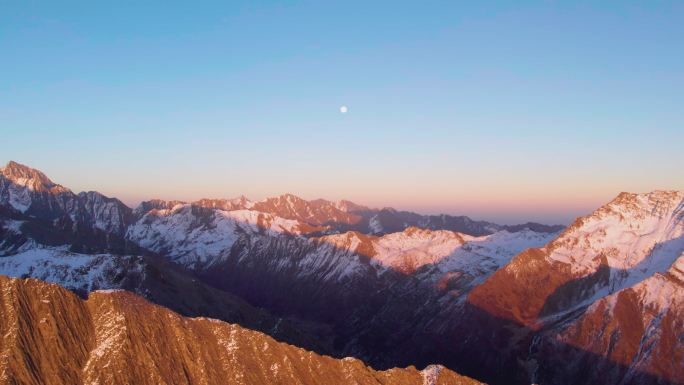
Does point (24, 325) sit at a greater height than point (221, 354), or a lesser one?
greater

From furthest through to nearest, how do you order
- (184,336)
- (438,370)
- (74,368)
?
(438,370)
(184,336)
(74,368)

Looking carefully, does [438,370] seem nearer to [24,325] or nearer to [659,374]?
[24,325]

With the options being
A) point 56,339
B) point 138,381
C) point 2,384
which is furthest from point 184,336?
point 2,384

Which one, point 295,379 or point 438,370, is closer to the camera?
point 295,379

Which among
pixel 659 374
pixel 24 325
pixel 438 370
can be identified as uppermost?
pixel 24 325

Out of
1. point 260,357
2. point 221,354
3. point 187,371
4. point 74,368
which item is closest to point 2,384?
point 74,368

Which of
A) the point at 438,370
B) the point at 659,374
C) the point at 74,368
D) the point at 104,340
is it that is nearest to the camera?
the point at 74,368
